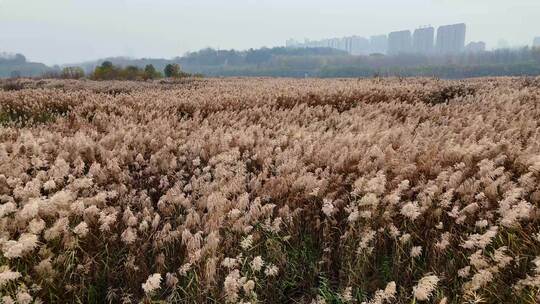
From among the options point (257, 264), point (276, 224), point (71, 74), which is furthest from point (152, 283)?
point (71, 74)

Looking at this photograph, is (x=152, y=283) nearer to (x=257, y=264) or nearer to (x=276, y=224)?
(x=257, y=264)

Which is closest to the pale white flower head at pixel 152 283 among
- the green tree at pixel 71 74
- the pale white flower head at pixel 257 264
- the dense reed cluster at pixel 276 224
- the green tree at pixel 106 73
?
the dense reed cluster at pixel 276 224

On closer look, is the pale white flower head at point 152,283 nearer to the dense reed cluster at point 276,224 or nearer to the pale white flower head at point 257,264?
the dense reed cluster at point 276,224

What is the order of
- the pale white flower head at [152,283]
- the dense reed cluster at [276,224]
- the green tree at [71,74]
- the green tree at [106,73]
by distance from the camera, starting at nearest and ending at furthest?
1. the pale white flower head at [152,283]
2. the dense reed cluster at [276,224]
3. the green tree at [71,74]
4. the green tree at [106,73]

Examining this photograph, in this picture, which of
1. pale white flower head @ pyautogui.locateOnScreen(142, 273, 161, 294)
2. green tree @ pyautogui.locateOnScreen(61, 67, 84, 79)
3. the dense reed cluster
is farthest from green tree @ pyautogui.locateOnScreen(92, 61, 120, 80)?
pale white flower head @ pyautogui.locateOnScreen(142, 273, 161, 294)

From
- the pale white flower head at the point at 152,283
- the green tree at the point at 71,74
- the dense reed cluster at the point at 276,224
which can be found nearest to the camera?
the pale white flower head at the point at 152,283

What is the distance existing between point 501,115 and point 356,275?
5267mm

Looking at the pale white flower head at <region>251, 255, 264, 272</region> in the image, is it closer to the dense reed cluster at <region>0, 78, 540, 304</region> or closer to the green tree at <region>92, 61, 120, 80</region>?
the dense reed cluster at <region>0, 78, 540, 304</region>

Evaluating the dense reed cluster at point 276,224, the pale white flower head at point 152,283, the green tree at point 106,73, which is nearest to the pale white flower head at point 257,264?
the dense reed cluster at point 276,224

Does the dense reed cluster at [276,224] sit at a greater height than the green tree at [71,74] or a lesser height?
greater

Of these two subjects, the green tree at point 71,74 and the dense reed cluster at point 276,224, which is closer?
the dense reed cluster at point 276,224

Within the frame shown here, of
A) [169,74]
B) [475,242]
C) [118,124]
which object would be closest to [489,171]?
[475,242]

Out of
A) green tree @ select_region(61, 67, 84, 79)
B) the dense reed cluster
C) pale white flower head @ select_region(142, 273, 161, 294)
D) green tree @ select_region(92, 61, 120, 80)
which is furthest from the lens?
green tree @ select_region(92, 61, 120, 80)

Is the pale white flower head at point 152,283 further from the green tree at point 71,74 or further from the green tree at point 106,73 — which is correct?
the green tree at point 106,73
